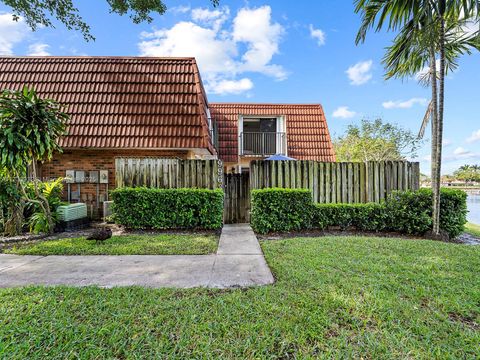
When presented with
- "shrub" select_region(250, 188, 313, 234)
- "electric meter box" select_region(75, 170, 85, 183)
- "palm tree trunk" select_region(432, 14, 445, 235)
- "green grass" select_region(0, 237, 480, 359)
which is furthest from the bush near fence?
"electric meter box" select_region(75, 170, 85, 183)

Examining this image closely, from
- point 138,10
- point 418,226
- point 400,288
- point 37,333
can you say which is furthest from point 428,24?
point 37,333

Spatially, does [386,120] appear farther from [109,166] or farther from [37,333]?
[37,333]

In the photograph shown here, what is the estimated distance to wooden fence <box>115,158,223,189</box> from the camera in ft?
22.0

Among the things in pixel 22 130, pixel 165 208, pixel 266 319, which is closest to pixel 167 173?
pixel 165 208

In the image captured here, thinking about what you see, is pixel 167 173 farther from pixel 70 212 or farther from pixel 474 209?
pixel 474 209

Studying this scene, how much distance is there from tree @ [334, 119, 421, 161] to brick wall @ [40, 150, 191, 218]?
20202 mm

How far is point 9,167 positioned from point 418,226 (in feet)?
32.9

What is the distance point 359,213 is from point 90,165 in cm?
879

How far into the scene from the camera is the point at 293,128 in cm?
1453

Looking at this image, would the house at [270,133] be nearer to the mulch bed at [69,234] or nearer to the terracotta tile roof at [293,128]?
the terracotta tile roof at [293,128]

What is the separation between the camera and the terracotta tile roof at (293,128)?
1377 centimetres

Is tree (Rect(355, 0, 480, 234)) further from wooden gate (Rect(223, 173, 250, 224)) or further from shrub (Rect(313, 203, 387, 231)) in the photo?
wooden gate (Rect(223, 173, 250, 224))

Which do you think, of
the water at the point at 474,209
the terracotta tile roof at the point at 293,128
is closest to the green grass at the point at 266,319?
the water at the point at 474,209

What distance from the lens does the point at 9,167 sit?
5.20 m
